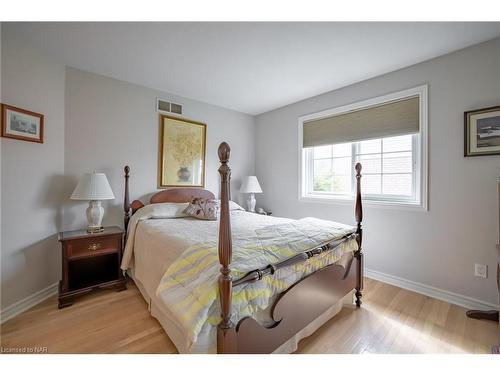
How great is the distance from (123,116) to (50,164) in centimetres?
95

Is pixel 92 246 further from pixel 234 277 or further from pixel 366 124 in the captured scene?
pixel 366 124

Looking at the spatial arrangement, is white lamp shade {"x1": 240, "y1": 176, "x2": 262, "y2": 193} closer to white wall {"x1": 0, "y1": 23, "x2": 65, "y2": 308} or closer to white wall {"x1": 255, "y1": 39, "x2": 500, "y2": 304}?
white wall {"x1": 255, "y1": 39, "x2": 500, "y2": 304}

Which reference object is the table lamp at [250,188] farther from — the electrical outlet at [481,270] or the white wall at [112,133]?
the electrical outlet at [481,270]

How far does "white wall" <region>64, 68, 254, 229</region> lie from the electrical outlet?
3667 millimetres

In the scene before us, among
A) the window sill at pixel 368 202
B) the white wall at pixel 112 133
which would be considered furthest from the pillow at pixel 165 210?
the window sill at pixel 368 202

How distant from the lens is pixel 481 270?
6.32ft

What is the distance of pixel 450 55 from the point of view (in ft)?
6.76

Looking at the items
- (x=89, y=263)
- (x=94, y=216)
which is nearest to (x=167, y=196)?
(x=94, y=216)

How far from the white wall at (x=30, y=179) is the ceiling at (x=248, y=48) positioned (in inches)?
10.2

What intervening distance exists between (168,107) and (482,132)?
352 cm
